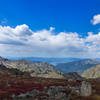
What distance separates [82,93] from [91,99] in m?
5.89

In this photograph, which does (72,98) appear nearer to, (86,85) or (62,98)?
(62,98)

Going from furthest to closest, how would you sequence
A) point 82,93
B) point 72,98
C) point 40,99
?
1. point 82,93
2. point 72,98
3. point 40,99

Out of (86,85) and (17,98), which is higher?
(86,85)

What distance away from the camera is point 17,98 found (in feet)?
152

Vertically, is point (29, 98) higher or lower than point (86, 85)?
lower

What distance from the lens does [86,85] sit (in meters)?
56.8

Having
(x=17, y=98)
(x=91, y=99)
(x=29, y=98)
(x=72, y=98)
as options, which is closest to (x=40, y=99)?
(x=29, y=98)

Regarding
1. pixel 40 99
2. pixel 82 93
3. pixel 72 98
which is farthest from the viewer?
pixel 82 93

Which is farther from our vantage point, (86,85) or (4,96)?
(86,85)

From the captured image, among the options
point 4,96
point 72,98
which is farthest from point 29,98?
point 72,98

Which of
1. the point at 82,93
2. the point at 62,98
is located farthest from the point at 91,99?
the point at 62,98

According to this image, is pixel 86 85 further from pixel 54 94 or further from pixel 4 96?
pixel 4 96

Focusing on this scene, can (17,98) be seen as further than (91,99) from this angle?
No

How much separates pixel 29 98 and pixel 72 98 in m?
14.7
